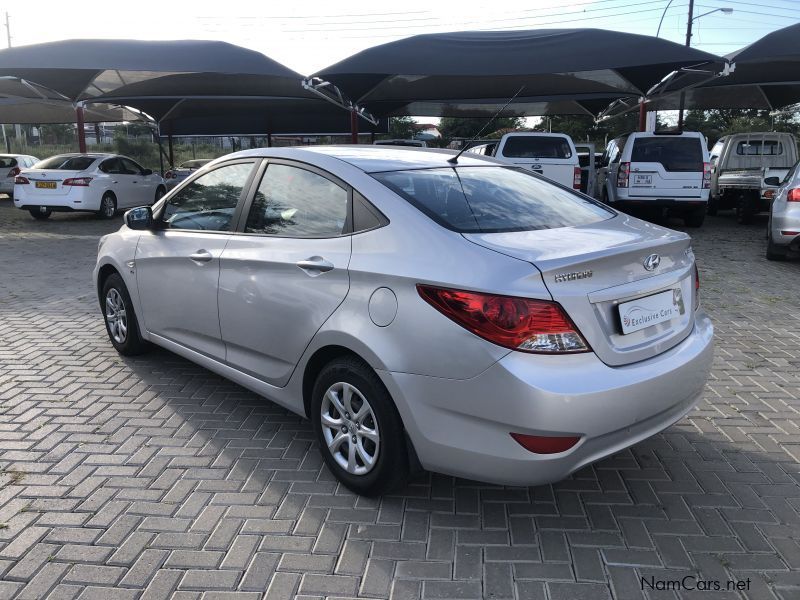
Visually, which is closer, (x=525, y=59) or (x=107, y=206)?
(x=525, y=59)

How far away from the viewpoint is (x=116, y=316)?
16.9 ft

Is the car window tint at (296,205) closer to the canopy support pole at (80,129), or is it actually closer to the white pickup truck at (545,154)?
the white pickup truck at (545,154)

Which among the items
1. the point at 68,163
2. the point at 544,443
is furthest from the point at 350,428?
the point at 68,163

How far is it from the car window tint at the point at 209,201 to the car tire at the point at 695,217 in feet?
37.1

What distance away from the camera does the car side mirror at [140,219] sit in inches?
176

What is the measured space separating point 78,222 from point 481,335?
14806 mm

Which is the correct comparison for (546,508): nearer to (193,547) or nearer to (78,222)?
(193,547)

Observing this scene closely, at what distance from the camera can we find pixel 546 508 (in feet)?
10.1

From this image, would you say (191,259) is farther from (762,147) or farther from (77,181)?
(762,147)

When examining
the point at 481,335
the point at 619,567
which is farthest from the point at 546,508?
the point at 481,335

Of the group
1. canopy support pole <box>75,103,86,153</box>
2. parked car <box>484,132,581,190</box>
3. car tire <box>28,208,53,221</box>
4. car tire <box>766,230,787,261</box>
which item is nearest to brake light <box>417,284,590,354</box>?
car tire <box>766,230,787,261</box>

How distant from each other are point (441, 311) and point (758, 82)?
18.0 metres

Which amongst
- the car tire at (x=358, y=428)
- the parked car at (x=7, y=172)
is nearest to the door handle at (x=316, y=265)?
the car tire at (x=358, y=428)

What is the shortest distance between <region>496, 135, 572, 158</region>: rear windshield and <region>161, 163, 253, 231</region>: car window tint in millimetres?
9436
